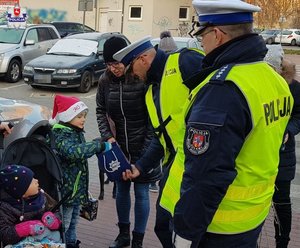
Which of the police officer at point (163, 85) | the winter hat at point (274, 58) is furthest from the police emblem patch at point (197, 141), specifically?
the winter hat at point (274, 58)

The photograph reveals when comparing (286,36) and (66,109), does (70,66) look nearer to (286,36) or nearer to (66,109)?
(66,109)

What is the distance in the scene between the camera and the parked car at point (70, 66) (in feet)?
43.6

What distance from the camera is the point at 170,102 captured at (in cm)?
320

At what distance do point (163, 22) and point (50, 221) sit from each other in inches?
1079

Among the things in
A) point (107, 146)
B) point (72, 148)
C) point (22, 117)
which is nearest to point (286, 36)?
point (22, 117)

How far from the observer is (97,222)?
5.12 m

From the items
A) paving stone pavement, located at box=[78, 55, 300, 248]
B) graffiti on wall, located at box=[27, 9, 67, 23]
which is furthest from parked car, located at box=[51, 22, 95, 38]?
paving stone pavement, located at box=[78, 55, 300, 248]

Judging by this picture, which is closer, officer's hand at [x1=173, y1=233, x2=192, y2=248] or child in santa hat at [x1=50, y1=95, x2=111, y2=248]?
officer's hand at [x1=173, y1=233, x2=192, y2=248]

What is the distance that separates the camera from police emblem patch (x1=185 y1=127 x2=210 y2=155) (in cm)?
211

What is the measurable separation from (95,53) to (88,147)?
35.3 feet

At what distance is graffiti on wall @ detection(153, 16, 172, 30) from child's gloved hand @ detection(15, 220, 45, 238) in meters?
26.9

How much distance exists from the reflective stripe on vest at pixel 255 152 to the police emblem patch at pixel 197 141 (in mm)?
201

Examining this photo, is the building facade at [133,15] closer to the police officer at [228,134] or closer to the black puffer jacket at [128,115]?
the black puffer jacket at [128,115]

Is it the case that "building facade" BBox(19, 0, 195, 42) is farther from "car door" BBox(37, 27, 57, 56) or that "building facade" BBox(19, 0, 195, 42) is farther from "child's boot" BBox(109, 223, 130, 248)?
"child's boot" BBox(109, 223, 130, 248)
